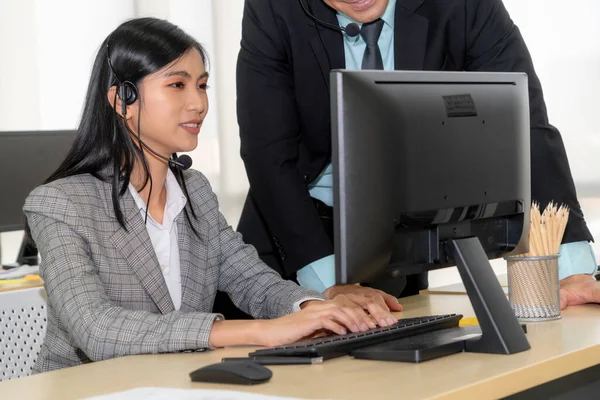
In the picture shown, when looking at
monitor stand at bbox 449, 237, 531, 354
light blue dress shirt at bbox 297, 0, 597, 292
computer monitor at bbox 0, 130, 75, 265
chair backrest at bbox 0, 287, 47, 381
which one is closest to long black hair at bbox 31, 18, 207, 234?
light blue dress shirt at bbox 297, 0, 597, 292

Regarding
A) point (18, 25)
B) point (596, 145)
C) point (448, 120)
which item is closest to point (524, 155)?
point (448, 120)

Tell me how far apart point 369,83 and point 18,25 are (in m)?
3.13

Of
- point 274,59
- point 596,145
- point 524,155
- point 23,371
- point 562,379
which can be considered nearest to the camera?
point 562,379

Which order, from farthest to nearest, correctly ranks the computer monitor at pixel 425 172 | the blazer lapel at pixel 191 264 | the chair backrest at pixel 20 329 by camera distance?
the chair backrest at pixel 20 329 < the blazer lapel at pixel 191 264 < the computer monitor at pixel 425 172

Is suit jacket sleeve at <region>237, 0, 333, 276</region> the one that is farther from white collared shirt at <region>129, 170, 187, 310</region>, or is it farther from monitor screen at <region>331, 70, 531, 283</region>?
monitor screen at <region>331, 70, 531, 283</region>

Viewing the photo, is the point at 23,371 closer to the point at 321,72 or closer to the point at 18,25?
the point at 321,72

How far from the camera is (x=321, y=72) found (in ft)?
6.17

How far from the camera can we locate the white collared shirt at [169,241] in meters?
1.76

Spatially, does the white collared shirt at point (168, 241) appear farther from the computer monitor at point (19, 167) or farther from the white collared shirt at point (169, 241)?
the computer monitor at point (19, 167)

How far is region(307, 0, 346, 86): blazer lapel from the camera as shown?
1867mm

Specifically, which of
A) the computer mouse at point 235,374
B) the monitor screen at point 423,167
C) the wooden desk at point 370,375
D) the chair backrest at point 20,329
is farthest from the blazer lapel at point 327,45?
the chair backrest at point 20,329

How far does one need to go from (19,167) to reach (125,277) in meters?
1.56

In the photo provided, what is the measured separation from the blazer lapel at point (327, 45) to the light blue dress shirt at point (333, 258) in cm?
2

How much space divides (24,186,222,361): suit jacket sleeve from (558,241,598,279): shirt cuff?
0.74m
